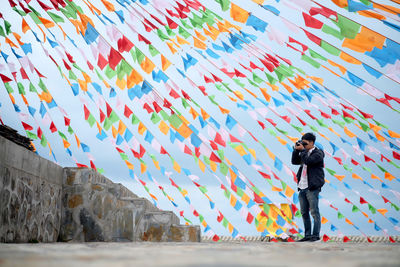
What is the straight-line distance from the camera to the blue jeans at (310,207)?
618cm

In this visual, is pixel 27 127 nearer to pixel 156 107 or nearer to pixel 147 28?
pixel 156 107

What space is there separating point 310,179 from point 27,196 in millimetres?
3617

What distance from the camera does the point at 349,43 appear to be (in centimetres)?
463

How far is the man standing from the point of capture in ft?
20.2

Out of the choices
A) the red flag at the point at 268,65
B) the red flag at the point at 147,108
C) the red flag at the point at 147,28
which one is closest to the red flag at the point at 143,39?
the red flag at the point at 147,28

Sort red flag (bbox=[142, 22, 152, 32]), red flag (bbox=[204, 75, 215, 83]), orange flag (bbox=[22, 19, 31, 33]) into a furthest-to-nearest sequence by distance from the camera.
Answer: red flag (bbox=[204, 75, 215, 83]), orange flag (bbox=[22, 19, 31, 33]), red flag (bbox=[142, 22, 152, 32])

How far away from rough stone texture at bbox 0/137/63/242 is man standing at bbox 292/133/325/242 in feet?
11.0

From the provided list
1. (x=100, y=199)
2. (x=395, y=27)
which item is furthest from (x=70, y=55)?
(x=395, y=27)

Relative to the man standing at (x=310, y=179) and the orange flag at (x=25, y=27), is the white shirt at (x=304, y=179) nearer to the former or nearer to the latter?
the man standing at (x=310, y=179)

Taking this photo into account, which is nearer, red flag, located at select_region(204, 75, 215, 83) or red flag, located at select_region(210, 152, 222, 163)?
red flag, located at select_region(204, 75, 215, 83)

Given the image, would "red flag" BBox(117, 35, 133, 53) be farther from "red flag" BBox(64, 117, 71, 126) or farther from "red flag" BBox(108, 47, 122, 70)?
"red flag" BBox(64, 117, 71, 126)

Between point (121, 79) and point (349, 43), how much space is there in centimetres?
319

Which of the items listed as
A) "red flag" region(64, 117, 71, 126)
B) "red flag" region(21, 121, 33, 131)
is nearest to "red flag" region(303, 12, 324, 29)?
"red flag" region(64, 117, 71, 126)

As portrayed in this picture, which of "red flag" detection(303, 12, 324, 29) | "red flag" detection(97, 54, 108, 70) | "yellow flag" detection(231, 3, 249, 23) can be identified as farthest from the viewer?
"red flag" detection(97, 54, 108, 70)
